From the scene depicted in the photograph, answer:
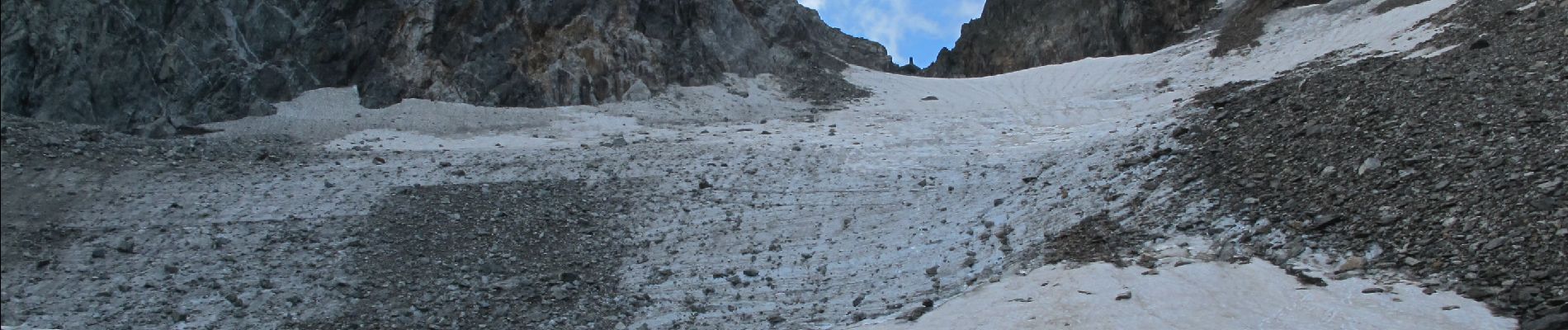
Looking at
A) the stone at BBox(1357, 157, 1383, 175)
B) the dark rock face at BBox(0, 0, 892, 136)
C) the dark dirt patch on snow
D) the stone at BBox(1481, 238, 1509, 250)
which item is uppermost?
the dark rock face at BBox(0, 0, 892, 136)

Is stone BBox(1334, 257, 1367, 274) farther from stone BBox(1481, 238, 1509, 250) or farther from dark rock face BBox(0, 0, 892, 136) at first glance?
dark rock face BBox(0, 0, 892, 136)

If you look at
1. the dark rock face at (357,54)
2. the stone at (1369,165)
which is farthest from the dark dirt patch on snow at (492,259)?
the stone at (1369,165)

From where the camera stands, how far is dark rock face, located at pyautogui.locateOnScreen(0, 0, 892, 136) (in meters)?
22.8

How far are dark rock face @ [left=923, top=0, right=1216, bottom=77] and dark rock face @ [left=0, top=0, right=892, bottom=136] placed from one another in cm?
937

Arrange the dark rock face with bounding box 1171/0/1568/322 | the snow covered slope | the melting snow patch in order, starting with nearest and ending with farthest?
the melting snow patch → the dark rock face with bounding box 1171/0/1568/322 → the snow covered slope

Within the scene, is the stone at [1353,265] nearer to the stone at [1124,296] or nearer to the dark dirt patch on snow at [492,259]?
the stone at [1124,296]

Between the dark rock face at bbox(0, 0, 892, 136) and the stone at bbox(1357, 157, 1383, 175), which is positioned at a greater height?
the dark rock face at bbox(0, 0, 892, 136)

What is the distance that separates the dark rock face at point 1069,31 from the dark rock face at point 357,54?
9.37 metres

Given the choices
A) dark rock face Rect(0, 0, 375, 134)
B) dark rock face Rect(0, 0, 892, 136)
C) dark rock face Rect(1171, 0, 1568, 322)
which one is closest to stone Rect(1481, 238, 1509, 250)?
dark rock face Rect(1171, 0, 1568, 322)

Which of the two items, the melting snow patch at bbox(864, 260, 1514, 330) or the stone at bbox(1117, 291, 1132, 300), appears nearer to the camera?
the melting snow patch at bbox(864, 260, 1514, 330)

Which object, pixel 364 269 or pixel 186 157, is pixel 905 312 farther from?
pixel 186 157

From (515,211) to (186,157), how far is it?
264 inches

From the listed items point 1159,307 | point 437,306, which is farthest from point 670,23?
point 1159,307

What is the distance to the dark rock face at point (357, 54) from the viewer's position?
2277cm
